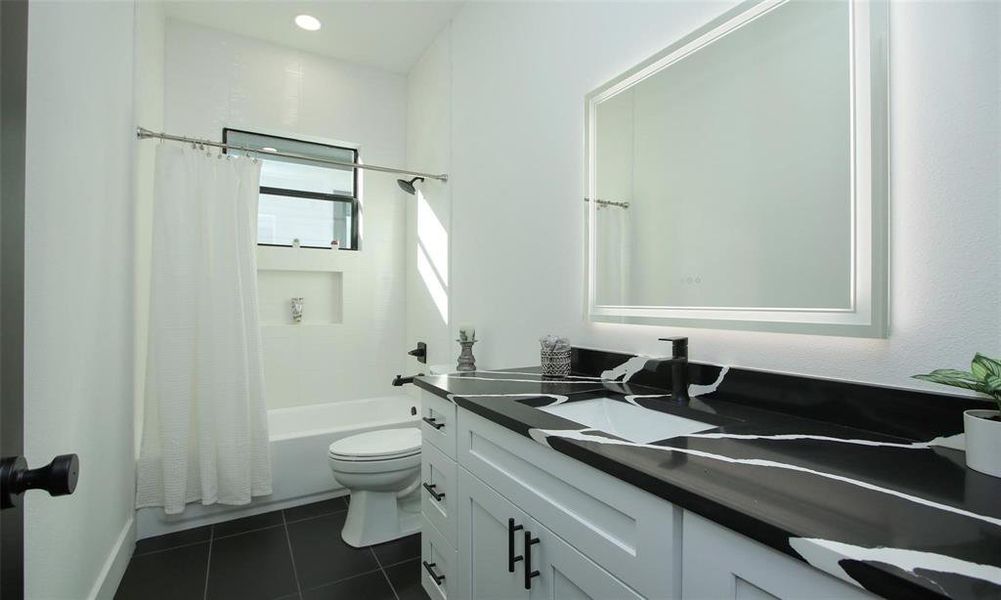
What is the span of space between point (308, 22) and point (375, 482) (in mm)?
2708

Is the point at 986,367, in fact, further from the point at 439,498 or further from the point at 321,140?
the point at 321,140

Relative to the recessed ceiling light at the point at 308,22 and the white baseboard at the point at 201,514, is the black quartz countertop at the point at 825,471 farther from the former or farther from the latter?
the recessed ceiling light at the point at 308,22

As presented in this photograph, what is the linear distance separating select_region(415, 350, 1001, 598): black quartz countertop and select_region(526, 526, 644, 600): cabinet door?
7.8 inches

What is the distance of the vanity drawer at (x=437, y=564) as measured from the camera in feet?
4.77

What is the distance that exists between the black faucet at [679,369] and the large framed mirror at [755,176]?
0.29 feet

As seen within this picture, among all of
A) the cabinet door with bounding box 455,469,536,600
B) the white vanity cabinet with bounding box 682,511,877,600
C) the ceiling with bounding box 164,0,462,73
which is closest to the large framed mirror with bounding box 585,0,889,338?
the white vanity cabinet with bounding box 682,511,877,600

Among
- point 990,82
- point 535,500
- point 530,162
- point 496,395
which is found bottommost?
point 535,500

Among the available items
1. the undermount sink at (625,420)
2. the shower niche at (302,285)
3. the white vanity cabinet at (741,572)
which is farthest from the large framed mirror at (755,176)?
the shower niche at (302,285)

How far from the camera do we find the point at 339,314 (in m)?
3.35

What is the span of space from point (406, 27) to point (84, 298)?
2.35 m

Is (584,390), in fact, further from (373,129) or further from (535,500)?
(373,129)

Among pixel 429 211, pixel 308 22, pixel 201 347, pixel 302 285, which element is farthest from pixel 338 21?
pixel 201 347

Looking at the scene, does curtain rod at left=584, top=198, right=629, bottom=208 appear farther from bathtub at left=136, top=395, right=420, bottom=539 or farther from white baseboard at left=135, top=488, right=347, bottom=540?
white baseboard at left=135, top=488, right=347, bottom=540

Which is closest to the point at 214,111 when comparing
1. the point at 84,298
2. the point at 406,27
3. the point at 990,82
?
the point at 406,27
